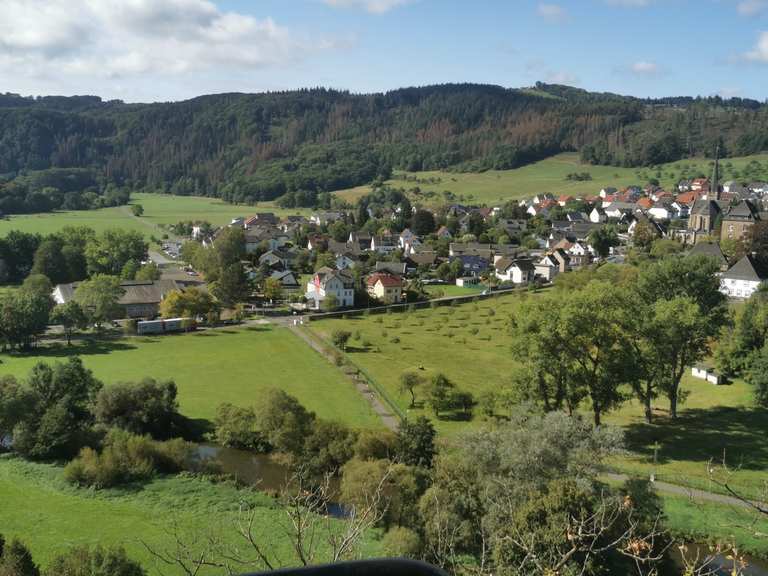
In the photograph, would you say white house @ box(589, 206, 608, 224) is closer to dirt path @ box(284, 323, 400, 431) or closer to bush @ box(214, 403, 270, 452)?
dirt path @ box(284, 323, 400, 431)

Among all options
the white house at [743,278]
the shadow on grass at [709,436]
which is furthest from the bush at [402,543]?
the white house at [743,278]

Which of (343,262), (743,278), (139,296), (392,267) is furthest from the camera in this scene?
(343,262)

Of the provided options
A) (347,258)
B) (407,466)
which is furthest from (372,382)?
(347,258)

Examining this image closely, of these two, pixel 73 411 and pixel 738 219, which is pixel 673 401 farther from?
pixel 738 219

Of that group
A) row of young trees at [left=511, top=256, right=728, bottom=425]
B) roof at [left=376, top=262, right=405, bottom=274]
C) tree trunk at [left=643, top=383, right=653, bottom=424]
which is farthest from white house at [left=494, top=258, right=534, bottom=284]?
tree trunk at [left=643, top=383, right=653, bottom=424]

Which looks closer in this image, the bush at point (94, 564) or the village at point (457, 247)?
the bush at point (94, 564)

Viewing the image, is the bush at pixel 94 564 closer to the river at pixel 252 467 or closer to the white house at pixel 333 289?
the river at pixel 252 467

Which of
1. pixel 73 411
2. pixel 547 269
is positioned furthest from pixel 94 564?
pixel 547 269
